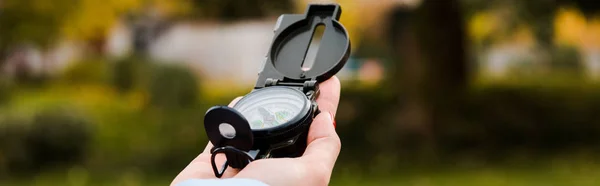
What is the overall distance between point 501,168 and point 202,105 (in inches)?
201

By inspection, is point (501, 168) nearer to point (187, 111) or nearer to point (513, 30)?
point (187, 111)

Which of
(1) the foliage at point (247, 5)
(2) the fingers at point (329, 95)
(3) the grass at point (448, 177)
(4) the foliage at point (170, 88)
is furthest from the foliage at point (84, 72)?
(2) the fingers at point (329, 95)

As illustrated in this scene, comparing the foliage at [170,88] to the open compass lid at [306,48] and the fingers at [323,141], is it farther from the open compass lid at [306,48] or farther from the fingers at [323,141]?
the fingers at [323,141]

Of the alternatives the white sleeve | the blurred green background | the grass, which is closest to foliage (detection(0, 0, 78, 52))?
the blurred green background

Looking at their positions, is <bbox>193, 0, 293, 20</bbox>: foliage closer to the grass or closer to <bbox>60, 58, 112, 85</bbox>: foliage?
the grass

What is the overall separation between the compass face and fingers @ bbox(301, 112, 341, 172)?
5cm

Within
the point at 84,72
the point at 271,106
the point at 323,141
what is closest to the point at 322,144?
the point at 323,141

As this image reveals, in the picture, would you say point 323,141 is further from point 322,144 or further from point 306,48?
point 306,48

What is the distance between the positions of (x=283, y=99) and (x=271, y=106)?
3cm

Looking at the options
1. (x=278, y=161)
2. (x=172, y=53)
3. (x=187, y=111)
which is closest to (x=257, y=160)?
(x=278, y=161)

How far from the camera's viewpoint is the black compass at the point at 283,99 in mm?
1280

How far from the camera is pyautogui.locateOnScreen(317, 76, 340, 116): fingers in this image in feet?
5.28

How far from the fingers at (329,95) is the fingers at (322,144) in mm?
127

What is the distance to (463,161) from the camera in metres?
6.89
